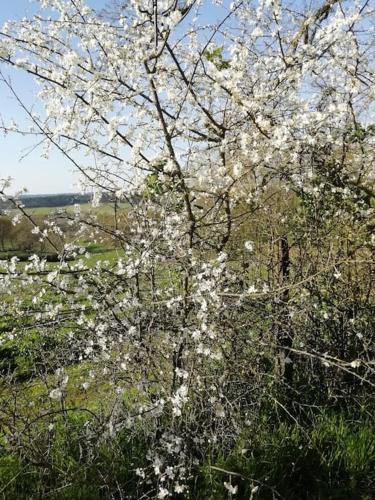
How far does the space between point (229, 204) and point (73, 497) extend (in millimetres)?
2904

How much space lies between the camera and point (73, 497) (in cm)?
320

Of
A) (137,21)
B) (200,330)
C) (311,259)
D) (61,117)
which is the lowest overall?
(200,330)

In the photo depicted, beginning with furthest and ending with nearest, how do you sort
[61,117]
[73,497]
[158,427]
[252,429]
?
[61,117] < [252,429] < [158,427] < [73,497]

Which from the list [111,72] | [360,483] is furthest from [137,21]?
[360,483]

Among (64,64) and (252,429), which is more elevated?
(64,64)

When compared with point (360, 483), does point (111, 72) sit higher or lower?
higher

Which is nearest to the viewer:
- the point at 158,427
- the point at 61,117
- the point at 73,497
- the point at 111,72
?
the point at 73,497

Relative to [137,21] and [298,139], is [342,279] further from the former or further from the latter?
[137,21]

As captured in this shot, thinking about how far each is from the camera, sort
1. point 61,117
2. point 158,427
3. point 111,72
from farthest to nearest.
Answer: point 61,117 < point 111,72 < point 158,427

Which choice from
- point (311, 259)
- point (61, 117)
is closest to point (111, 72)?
point (61, 117)

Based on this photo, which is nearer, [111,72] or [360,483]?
[360,483]

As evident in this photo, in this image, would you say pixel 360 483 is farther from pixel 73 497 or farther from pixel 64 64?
pixel 64 64

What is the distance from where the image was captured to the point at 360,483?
361cm

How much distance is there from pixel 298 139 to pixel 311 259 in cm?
120
